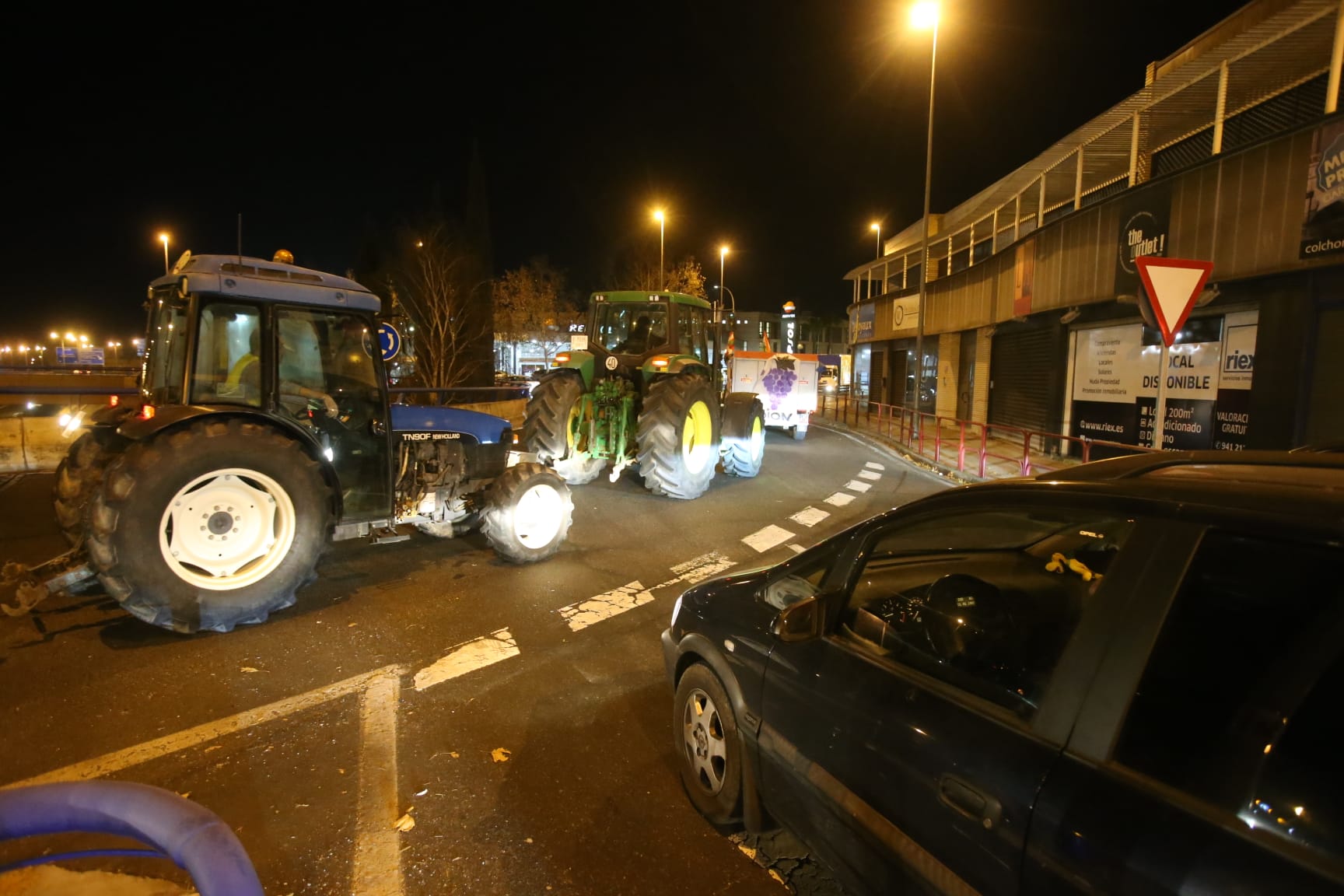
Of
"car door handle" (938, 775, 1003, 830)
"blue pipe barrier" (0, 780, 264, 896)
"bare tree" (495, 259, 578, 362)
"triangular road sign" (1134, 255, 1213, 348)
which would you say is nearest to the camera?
"blue pipe barrier" (0, 780, 264, 896)

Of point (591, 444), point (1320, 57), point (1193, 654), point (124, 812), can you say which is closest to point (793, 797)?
point (1193, 654)

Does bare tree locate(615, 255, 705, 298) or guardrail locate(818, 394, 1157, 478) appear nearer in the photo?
guardrail locate(818, 394, 1157, 478)

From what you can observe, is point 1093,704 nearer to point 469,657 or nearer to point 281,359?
point 469,657

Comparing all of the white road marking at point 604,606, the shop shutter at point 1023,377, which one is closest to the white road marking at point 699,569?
the white road marking at point 604,606

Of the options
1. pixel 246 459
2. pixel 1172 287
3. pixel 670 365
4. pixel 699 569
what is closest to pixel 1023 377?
pixel 670 365

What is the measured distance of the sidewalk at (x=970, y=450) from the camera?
506 inches

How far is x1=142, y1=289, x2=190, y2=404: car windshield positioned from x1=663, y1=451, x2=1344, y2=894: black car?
4886mm

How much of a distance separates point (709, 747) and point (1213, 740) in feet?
6.68

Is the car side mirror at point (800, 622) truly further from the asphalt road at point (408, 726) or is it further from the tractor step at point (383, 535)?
the tractor step at point (383, 535)

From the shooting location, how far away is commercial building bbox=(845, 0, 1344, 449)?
956 centimetres

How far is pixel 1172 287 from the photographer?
19.8 ft

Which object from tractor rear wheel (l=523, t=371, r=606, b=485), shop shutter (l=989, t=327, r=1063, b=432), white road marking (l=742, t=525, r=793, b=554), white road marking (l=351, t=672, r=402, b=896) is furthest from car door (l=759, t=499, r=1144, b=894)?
shop shutter (l=989, t=327, r=1063, b=432)

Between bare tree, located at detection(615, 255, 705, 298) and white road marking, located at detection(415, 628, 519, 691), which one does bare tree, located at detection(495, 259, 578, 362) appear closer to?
bare tree, located at detection(615, 255, 705, 298)

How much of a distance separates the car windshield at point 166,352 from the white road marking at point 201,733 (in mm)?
2526
